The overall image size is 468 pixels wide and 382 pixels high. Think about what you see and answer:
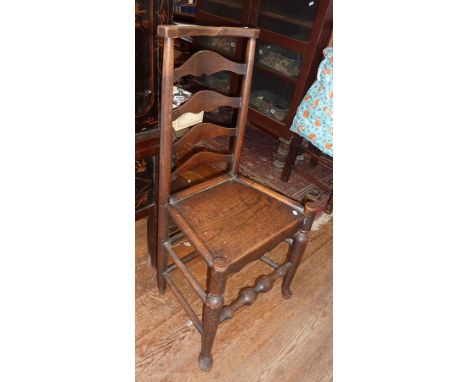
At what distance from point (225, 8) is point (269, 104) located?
1031 mm

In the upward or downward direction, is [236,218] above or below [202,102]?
below

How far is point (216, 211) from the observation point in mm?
1274

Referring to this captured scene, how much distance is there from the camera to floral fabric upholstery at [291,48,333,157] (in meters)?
1.95

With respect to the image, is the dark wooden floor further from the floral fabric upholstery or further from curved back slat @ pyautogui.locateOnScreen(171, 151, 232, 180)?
the floral fabric upholstery

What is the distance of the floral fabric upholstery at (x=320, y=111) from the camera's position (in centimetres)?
195

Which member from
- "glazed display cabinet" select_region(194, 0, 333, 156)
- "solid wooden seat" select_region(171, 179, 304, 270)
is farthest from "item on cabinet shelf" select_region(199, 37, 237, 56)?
"solid wooden seat" select_region(171, 179, 304, 270)

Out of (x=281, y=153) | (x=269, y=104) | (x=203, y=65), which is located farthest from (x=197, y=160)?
(x=269, y=104)

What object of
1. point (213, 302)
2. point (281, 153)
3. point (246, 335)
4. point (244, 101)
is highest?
point (244, 101)

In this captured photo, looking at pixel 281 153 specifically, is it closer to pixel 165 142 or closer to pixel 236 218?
pixel 236 218

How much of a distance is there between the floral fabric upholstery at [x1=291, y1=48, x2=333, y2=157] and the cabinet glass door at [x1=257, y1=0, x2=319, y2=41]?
1.37 feet

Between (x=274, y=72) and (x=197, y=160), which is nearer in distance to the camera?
(x=197, y=160)

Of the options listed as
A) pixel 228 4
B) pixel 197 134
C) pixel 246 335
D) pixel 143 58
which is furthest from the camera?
pixel 228 4

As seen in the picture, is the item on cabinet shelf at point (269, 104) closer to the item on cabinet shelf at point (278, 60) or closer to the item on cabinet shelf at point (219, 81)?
the item on cabinet shelf at point (278, 60)
